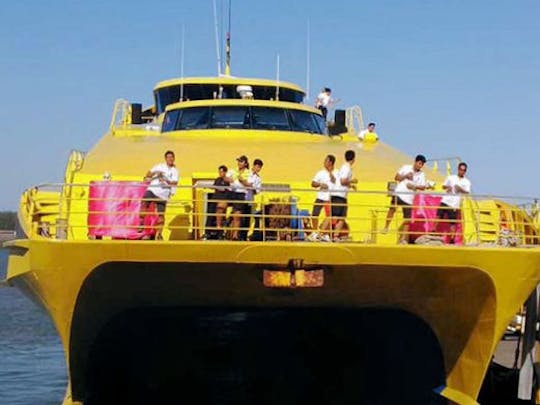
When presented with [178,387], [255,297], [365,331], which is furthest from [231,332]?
[255,297]

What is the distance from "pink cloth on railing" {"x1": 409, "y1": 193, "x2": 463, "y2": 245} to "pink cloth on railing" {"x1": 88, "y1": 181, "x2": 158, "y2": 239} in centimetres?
266

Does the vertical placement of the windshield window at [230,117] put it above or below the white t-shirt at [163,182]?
above

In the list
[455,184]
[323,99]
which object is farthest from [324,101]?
[455,184]

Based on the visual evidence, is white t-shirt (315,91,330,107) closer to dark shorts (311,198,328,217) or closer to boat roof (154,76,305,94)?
boat roof (154,76,305,94)

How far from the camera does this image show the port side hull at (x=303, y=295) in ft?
29.1

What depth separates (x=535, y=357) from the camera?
1289 cm

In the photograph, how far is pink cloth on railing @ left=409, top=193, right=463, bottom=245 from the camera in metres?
9.55

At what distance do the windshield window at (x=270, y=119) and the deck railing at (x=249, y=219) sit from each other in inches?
136

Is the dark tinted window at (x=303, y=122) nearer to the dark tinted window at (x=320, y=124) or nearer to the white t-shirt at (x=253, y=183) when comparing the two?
the dark tinted window at (x=320, y=124)

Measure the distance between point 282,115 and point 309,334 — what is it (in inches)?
137

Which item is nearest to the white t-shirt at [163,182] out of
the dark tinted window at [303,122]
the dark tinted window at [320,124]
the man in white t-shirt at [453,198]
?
the man in white t-shirt at [453,198]

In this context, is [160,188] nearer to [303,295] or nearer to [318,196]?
[318,196]

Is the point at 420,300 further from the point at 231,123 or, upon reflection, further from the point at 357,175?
the point at 231,123

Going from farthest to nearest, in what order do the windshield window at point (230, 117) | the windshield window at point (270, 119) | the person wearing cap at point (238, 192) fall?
1. the windshield window at point (270, 119)
2. the windshield window at point (230, 117)
3. the person wearing cap at point (238, 192)
